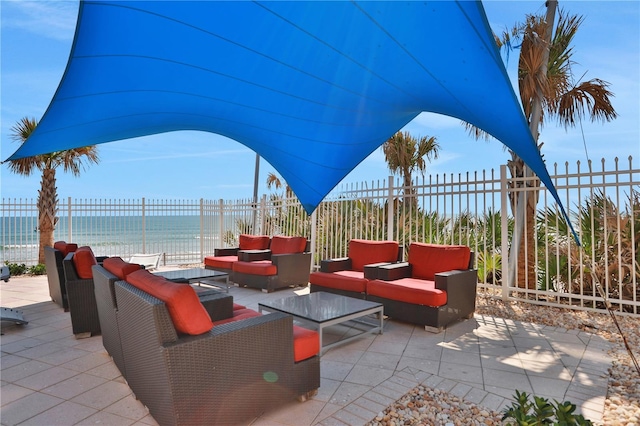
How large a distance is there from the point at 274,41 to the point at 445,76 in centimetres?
130

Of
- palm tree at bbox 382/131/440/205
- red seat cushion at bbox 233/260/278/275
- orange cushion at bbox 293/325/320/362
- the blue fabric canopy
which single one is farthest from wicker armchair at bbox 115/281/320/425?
palm tree at bbox 382/131/440/205

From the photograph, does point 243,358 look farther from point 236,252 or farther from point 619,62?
point 236,252

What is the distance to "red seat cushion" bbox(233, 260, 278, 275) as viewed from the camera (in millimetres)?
6597

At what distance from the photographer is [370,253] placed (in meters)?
5.77

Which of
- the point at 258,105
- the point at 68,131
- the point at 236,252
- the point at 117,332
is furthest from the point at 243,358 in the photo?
the point at 236,252

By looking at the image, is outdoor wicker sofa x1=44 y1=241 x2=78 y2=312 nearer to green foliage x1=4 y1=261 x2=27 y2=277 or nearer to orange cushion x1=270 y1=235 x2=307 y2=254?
orange cushion x1=270 y1=235 x2=307 y2=254

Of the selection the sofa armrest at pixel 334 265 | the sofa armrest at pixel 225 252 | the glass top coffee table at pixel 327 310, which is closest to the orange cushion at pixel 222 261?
the sofa armrest at pixel 225 252

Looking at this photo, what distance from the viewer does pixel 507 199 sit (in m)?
5.64

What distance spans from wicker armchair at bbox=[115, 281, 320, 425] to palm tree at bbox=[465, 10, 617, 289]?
4.54m

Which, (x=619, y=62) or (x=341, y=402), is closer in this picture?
(x=341, y=402)

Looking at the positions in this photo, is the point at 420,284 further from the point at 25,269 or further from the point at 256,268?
the point at 25,269

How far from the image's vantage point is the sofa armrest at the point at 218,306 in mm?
3158

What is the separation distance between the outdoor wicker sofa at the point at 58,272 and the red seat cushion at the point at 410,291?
13.1ft

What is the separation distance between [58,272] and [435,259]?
5.04 meters
